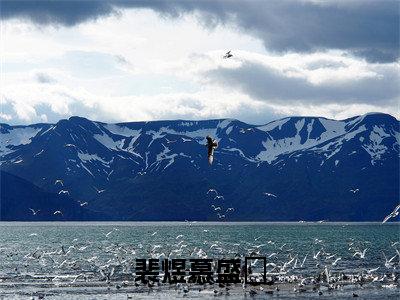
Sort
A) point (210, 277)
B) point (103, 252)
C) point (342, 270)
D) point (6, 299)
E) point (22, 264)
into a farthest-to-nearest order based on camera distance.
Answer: point (103, 252), point (22, 264), point (342, 270), point (210, 277), point (6, 299)

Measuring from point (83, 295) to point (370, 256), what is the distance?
7632cm

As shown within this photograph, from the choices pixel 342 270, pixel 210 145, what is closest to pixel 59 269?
pixel 342 270

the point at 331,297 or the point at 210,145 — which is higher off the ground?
the point at 210,145

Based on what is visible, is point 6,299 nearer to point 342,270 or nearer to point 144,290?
point 144,290

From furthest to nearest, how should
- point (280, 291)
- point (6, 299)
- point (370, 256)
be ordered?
point (370, 256) → point (280, 291) → point (6, 299)

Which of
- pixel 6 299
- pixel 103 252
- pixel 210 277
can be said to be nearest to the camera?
pixel 6 299

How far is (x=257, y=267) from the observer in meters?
113

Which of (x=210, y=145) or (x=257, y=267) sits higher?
(x=210, y=145)

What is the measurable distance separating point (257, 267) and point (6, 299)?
44029 millimetres

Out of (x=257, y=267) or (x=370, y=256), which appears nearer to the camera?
(x=257, y=267)

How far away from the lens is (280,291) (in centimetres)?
8469

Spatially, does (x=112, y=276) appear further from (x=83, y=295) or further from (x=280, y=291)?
(x=280, y=291)

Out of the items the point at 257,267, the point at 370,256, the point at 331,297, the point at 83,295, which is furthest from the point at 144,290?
the point at 370,256

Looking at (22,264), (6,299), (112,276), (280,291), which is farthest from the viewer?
(22,264)
